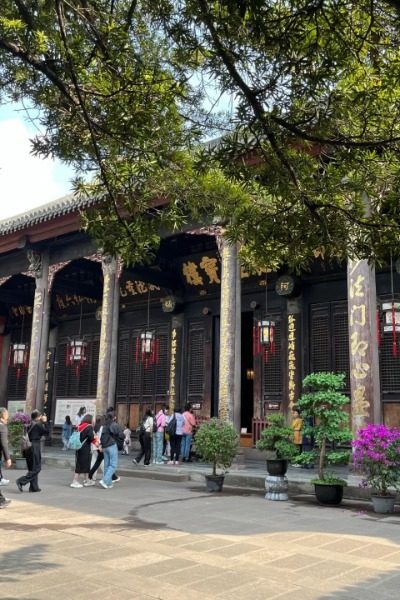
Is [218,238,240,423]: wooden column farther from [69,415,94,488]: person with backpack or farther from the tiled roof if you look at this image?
the tiled roof

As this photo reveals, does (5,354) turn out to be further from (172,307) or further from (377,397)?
(377,397)

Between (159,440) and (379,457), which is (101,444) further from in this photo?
(379,457)

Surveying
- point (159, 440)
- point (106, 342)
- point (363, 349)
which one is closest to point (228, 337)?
point (363, 349)

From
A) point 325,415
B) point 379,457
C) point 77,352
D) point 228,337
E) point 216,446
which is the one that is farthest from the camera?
point 77,352

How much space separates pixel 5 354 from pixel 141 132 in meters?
18.7

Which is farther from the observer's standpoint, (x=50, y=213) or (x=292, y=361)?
(x=50, y=213)

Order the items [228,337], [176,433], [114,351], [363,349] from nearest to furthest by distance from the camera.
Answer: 1. [363,349]
2. [228,337]
3. [176,433]
4. [114,351]

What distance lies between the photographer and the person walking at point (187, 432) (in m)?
12.3

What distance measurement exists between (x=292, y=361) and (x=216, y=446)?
190 inches

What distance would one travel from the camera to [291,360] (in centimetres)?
1334

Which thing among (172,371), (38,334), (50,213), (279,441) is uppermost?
(50,213)

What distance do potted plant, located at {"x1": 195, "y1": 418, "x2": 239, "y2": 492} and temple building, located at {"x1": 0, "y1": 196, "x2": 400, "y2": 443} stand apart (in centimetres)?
162

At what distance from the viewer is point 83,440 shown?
31.2 ft

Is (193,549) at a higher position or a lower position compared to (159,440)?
lower
